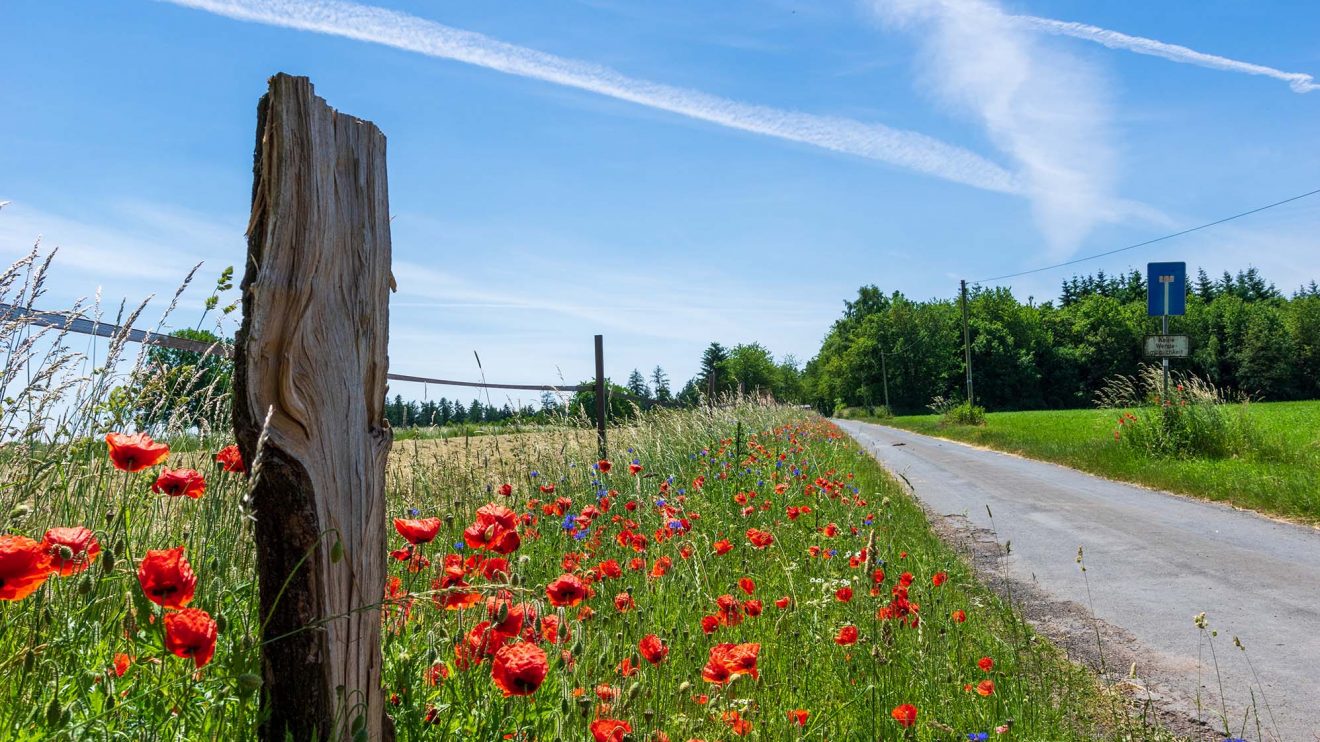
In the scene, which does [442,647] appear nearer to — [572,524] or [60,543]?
[60,543]

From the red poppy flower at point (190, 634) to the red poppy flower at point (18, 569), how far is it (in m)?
0.23

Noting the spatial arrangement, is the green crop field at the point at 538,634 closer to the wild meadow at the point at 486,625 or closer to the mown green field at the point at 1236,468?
the wild meadow at the point at 486,625

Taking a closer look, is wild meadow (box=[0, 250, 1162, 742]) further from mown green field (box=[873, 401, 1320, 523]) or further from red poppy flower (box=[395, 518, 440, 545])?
mown green field (box=[873, 401, 1320, 523])

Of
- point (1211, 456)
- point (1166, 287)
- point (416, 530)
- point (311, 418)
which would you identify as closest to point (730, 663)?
point (416, 530)

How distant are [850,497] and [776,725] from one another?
3.50 m

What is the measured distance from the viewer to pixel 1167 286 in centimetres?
1436

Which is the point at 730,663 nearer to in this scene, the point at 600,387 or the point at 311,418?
the point at 311,418

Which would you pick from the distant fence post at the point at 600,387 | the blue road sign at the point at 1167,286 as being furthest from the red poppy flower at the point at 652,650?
the blue road sign at the point at 1167,286

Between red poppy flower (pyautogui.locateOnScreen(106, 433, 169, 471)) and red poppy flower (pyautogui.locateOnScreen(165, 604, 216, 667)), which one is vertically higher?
red poppy flower (pyautogui.locateOnScreen(106, 433, 169, 471))

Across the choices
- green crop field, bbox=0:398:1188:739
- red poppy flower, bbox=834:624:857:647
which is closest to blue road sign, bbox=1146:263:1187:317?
green crop field, bbox=0:398:1188:739

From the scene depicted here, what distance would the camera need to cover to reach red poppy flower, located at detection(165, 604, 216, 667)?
1.43 meters

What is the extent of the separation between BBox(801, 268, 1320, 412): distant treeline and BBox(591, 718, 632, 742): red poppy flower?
68.9m

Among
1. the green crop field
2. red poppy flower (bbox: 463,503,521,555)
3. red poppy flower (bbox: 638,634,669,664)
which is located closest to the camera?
the green crop field

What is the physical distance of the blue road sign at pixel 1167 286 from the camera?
1425 centimetres
